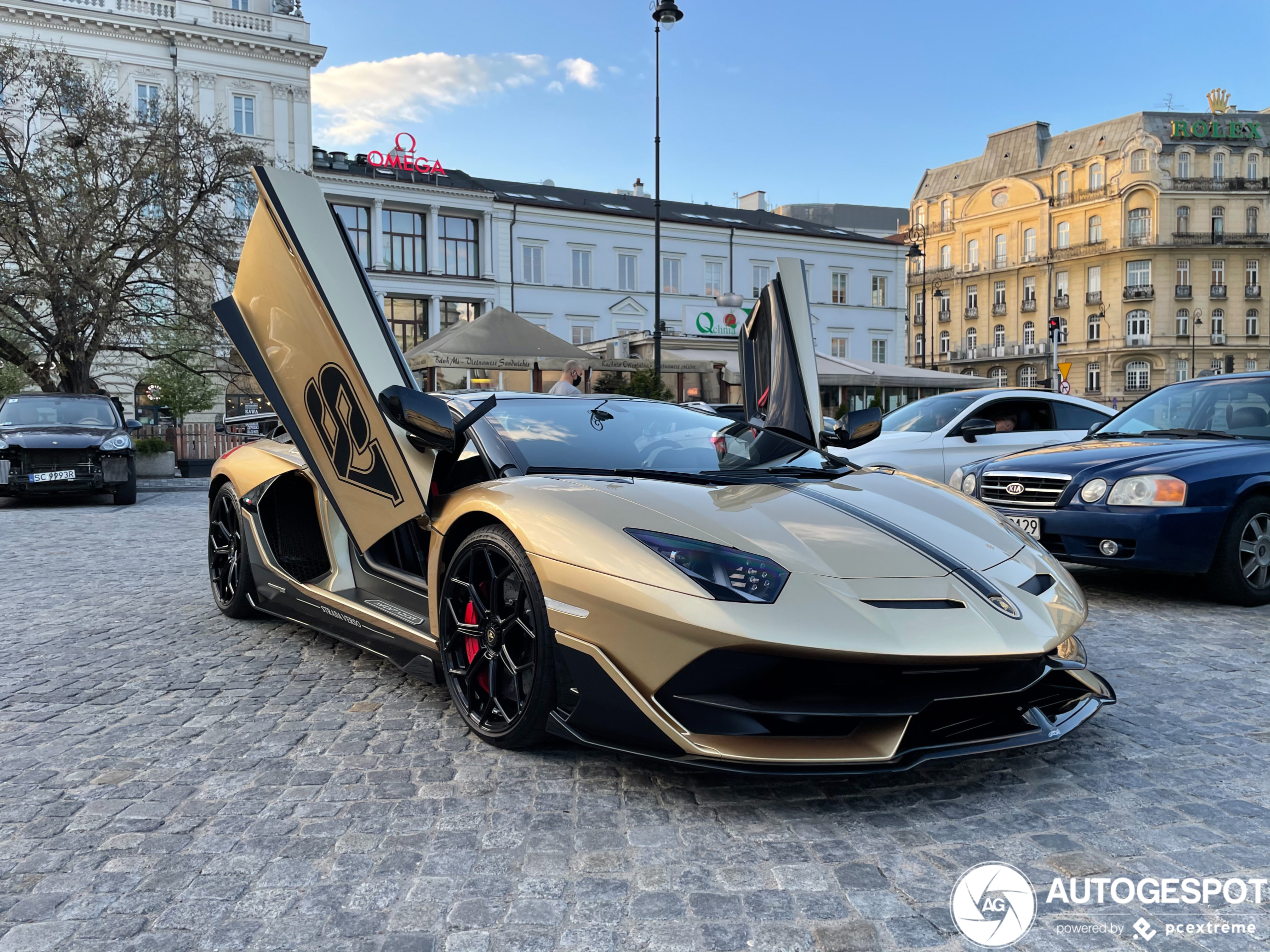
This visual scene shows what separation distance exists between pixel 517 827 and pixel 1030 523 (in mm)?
4000

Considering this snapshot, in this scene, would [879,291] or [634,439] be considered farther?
[879,291]

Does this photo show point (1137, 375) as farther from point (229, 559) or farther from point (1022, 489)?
point (229, 559)

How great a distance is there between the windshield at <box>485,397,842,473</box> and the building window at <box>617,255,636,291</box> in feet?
134

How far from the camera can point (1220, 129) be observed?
67812mm

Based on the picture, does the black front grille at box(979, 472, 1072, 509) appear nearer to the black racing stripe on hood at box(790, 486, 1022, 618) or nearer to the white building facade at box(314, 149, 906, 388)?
the black racing stripe on hood at box(790, 486, 1022, 618)

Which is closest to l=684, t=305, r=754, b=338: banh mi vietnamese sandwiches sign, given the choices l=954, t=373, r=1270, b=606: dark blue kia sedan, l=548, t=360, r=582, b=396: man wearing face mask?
l=548, t=360, r=582, b=396: man wearing face mask

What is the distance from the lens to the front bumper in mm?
5059

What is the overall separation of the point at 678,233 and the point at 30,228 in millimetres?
32155

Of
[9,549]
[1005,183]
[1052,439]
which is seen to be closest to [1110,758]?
[1052,439]

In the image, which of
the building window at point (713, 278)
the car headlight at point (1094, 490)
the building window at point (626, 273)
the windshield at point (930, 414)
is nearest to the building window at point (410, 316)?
the building window at point (626, 273)

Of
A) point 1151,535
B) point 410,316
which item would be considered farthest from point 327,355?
point 410,316

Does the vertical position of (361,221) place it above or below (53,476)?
above

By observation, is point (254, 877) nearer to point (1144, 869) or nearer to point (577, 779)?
point (577, 779)

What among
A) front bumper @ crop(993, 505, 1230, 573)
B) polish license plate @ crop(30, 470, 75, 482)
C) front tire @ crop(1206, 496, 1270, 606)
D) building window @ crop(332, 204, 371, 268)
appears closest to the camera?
front bumper @ crop(993, 505, 1230, 573)
